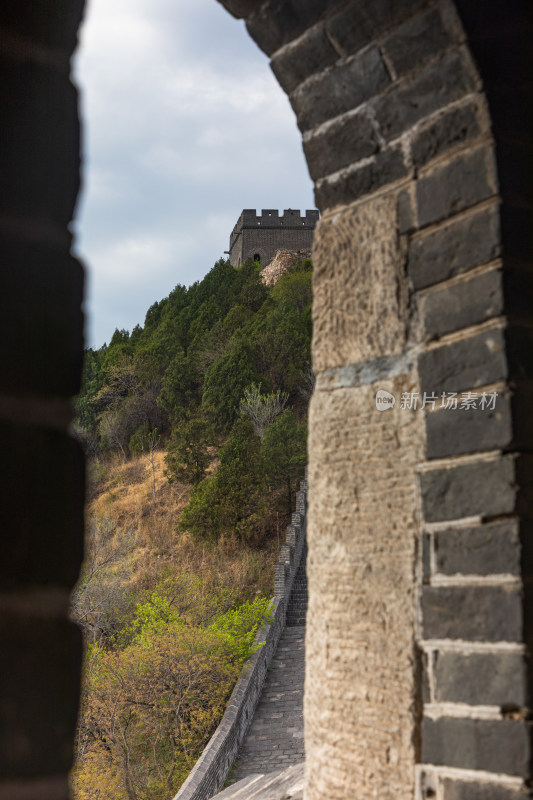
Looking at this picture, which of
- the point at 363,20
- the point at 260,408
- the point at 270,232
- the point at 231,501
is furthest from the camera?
the point at 270,232

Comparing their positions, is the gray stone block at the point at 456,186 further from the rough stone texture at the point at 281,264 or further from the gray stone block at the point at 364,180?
the rough stone texture at the point at 281,264

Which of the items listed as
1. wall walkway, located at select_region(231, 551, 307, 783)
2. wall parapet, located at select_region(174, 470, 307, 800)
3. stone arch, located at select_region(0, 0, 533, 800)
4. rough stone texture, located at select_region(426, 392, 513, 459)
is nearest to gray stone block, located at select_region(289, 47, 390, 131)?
stone arch, located at select_region(0, 0, 533, 800)

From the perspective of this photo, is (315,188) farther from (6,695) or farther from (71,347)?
(6,695)

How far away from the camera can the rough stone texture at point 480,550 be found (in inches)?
58.1

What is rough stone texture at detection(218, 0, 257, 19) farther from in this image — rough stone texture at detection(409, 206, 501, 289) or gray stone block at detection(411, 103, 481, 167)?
rough stone texture at detection(409, 206, 501, 289)

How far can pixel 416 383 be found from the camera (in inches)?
67.8

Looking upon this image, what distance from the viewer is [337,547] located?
1.81 metres

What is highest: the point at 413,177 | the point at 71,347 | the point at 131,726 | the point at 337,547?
the point at 413,177

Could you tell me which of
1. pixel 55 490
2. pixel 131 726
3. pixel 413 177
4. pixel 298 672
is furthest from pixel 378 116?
pixel 298 672

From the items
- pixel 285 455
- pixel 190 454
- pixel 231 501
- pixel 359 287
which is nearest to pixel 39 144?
pixel 359 287

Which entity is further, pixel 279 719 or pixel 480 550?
pixel 279 719

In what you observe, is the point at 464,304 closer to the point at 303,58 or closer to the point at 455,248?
the point at 455,248

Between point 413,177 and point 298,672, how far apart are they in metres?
11.7

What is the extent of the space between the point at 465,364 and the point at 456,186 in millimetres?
399
